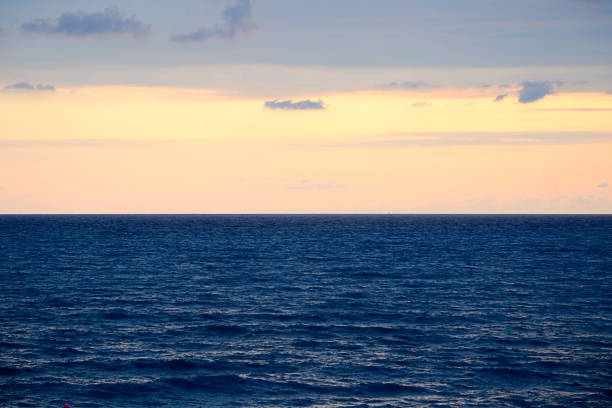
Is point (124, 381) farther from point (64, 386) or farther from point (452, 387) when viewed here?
point (452, 387)

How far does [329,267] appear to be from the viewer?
8425 cm

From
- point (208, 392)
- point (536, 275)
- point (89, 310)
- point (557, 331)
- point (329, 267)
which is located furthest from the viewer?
point (329, 267)

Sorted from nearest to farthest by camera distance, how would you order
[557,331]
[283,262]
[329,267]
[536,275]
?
[557,331] → [536,275] → [329,267] → [283,262]

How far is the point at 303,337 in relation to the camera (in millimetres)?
41281

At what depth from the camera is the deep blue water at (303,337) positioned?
101 feet

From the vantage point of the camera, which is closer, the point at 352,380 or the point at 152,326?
the point at 352,380

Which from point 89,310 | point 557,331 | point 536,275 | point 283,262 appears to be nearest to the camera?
point 557,331

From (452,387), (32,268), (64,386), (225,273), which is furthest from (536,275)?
(32,268)

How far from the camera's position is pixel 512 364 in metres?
35.3

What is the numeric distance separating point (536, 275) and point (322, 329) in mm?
42857

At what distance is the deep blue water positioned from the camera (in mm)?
30672

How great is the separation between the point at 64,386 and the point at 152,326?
13.3 m

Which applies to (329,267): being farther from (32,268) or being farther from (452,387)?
(452,387)

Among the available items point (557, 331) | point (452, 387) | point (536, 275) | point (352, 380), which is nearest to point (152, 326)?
point (352, 380)
